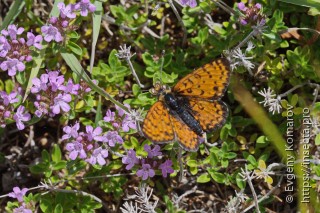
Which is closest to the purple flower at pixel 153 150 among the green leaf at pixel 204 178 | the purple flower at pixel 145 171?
the purple flower at pixel 145 171

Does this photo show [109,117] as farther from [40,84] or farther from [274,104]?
[274,104]

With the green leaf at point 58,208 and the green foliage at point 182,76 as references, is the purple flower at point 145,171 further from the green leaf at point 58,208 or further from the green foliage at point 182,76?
the green leaf at point 58,208

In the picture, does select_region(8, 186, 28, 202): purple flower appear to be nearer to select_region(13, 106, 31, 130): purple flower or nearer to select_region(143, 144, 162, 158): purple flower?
select_region(13, 106, 31, 130): purple flower

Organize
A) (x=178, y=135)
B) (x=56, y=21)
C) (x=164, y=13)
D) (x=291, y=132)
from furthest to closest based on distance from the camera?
(x=164, y=13), (x=291, y=132), (x=56, y=21), (x=178, y=135)

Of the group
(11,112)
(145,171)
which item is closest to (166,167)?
(145,171)

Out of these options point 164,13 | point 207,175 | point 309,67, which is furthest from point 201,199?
point 164,13

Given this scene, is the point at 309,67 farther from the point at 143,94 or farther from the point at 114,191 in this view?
the point at 114,191
